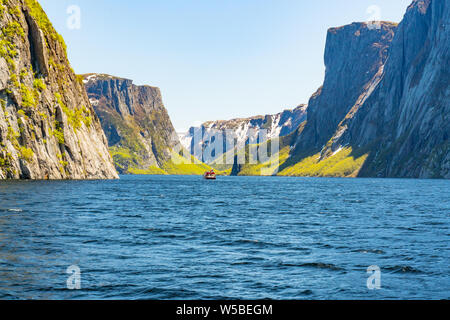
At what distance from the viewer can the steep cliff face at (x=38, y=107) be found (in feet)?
383

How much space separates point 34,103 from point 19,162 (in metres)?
20.6

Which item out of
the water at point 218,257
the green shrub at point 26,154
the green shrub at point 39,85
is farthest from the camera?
the green shrub at point 39,85

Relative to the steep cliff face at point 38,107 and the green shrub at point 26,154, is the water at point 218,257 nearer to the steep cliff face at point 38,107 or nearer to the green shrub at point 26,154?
the green shrub at point 26,154

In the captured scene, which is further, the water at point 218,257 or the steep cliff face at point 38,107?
the steep cliff face at point 38,107

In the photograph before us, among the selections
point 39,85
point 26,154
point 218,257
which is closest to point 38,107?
point 39,85

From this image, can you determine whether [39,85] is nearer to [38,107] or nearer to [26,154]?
[38,107]

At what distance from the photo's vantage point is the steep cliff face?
117 m

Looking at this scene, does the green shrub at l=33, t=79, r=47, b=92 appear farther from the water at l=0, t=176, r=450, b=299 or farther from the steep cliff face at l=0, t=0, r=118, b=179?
the water at l=0, t=176, r=450, b=299

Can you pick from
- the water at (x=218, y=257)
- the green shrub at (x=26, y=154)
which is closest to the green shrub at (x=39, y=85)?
the green shrub at (x=26, y=154)

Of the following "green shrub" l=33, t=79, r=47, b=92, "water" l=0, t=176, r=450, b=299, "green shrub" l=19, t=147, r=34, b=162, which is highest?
"green shrub" l=33, t=79, r=47, b=92

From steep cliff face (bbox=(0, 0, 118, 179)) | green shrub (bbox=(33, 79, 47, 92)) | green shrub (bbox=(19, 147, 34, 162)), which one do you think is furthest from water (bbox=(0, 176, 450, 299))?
green shrub (bbox=(33, 79, 47, 92))

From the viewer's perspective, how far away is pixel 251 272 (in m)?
21.8
